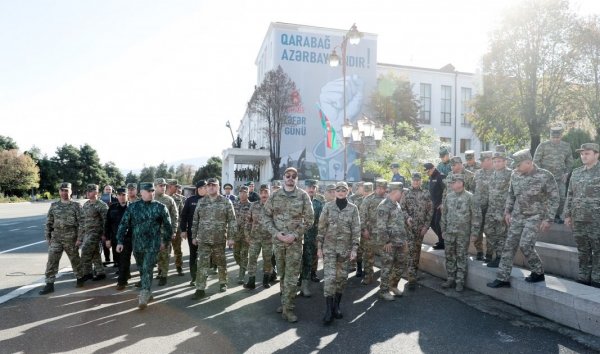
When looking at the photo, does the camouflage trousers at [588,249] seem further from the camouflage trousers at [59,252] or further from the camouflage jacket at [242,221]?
the camouflage trousers at [59,252]

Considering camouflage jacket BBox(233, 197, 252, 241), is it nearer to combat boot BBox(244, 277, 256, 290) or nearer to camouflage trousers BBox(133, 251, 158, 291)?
combat boot BBox(244, 277, 256, 290)

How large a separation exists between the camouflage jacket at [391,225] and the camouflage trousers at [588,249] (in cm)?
281

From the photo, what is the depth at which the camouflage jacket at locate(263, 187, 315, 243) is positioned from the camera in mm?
6246

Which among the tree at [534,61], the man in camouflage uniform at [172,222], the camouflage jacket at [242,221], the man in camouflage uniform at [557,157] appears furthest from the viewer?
the tree at [534,61]

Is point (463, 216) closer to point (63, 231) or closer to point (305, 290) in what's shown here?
point (305, 290)

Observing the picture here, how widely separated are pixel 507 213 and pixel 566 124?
850 inches

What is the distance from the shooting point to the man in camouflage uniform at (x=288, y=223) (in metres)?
6.03

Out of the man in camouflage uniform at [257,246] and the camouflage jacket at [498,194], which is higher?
the camouflage jacket at [498,194]

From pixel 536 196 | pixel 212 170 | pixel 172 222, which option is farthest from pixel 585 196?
pixel 212 170

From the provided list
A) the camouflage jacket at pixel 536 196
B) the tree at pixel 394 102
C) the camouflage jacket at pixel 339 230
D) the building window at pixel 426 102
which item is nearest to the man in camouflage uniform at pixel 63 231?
the camouflage jacket at pixel 339 230

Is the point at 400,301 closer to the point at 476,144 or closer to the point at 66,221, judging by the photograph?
the point at 66,221

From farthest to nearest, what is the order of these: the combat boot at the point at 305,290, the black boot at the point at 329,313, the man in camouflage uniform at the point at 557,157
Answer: the man in camouflage uniform at the point at 557,157
the combat boot at the point at 305,290
the black boot at the point at 329,313

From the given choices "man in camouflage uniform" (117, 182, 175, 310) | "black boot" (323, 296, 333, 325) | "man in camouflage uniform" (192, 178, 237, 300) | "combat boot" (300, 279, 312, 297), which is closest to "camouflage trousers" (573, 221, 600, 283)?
"black boot" (323, 296, 333, 325)

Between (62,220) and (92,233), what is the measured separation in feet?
3.39
